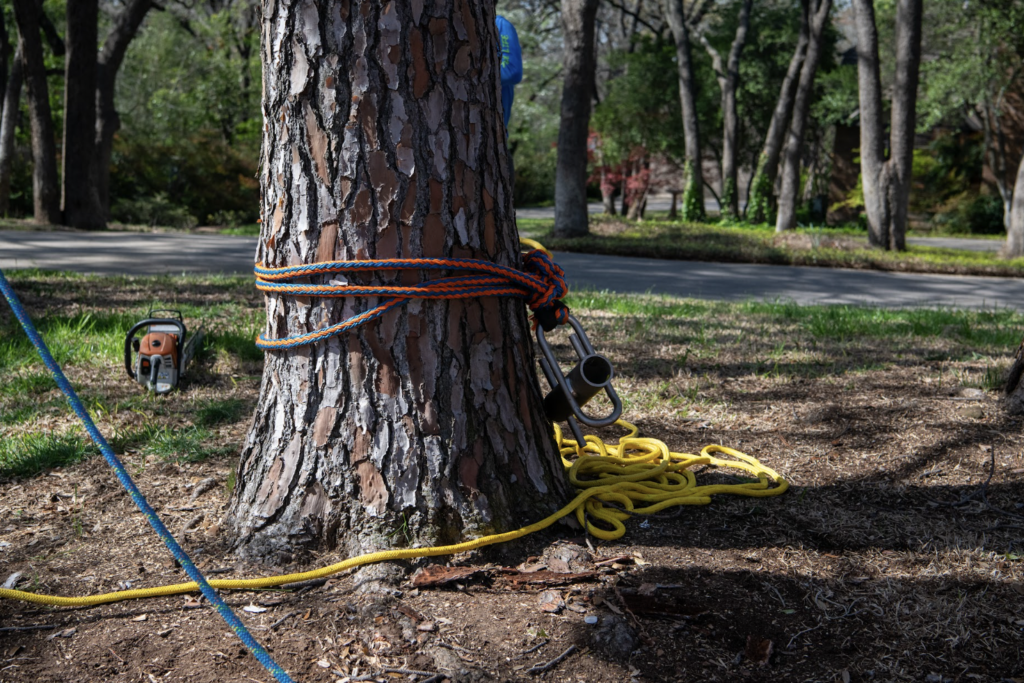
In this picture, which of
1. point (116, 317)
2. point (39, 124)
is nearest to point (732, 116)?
point (39, 124)

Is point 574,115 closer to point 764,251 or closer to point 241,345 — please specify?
point 764,251

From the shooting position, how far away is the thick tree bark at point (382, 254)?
2283 millimetres

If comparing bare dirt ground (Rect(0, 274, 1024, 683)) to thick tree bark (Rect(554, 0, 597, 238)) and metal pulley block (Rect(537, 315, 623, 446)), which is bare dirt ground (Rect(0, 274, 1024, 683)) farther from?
thick tree bark (Rect(554, 0, 597, 238))

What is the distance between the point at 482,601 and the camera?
2.21 metres

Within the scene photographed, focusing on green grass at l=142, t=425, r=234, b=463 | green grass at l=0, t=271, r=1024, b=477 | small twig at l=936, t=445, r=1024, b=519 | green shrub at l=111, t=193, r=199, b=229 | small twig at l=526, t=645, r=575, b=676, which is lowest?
small twig at l=526, t=645, r=575, b=676

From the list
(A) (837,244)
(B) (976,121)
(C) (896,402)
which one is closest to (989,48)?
(B) (976,121)

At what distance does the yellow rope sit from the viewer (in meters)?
2.24

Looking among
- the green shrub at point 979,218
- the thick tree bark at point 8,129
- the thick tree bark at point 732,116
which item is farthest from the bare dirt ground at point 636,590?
the green shrub at point 979,218

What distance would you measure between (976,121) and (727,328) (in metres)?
22.4

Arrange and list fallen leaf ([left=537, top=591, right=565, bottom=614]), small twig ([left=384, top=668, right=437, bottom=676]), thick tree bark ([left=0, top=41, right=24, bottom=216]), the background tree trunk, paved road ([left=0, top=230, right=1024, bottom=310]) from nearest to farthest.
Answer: small twig ([left=384, top=668, right=437, bottom=676]) < fallen leaf ([left=537, top=591, right=565, bottom=614]) < paved road ([left=0, top=230, right=1024, bottom=310]) < the background tree trunk < thick tree bark ([left=0, top=41, right=24, bottom=216])

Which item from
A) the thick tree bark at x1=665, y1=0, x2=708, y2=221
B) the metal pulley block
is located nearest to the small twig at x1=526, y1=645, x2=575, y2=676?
the metal pulley block

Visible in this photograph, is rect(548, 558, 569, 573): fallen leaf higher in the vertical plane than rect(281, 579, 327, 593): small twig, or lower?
higher

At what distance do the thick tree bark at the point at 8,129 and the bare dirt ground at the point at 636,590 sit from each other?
15.5m

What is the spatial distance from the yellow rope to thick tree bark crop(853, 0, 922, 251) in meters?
11.4
